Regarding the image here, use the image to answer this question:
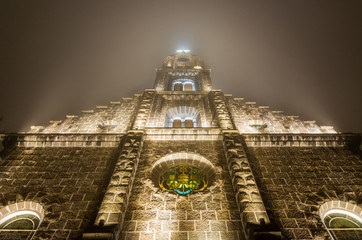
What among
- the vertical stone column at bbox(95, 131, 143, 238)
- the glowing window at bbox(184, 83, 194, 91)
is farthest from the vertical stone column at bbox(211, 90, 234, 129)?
the vertical stone column at bbox(95, 131, 143, 238)

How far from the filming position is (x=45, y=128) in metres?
11.9

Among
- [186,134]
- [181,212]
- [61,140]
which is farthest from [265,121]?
[61,140]

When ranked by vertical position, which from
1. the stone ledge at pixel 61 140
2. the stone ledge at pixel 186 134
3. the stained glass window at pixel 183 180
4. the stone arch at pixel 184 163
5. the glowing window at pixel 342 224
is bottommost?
the glowing window at pixel 342 224

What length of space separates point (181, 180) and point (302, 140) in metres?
7.04

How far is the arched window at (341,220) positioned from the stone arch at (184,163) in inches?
176

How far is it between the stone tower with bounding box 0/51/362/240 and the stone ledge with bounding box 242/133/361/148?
0.18 feet

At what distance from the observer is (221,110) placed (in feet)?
41.8

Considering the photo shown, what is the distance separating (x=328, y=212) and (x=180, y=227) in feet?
18.9

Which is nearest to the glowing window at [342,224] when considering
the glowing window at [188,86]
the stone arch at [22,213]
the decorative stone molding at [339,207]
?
the decorative stone molding at [339,207]

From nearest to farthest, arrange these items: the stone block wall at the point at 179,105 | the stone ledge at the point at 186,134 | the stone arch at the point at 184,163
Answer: the stone arch at the point at 184,163, the stone ledge at the point at 186,134, the stone block wall at the point at 179,105

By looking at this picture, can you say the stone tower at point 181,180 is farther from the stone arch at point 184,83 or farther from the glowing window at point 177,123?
the stone arch at point 184,83

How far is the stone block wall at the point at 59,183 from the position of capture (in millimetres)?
6750

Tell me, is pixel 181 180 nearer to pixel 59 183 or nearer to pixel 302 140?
pixel 59 183

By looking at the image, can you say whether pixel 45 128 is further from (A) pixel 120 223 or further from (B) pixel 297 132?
(B) pixel 297 132
